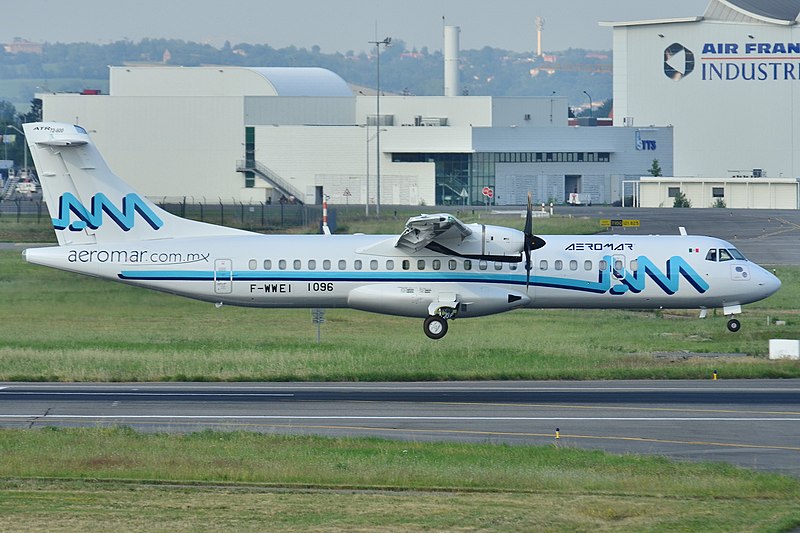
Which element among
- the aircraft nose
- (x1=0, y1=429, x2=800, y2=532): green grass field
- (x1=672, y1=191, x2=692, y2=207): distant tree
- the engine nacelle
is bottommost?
(x1=0, y1=429, x2=800, y2=532): green grass field

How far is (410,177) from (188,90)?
2790 cm

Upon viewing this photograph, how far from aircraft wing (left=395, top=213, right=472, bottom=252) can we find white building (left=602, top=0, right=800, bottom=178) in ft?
310

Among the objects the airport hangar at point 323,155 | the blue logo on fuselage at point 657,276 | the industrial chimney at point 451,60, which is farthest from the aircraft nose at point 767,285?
the industrial chimney at point 451,60

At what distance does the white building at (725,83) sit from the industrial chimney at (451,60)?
2261 centimetres

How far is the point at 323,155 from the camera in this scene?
399 feet

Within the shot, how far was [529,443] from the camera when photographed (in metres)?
25.8

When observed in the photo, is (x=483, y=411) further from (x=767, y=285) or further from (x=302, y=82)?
(x=302, y=82)

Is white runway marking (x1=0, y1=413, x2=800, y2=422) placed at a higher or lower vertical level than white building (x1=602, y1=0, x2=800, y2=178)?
lower

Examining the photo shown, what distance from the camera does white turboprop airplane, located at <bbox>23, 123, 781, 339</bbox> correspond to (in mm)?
41000

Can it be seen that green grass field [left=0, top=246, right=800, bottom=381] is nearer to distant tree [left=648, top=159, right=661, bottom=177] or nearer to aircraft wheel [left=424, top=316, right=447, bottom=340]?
aircraft wheel [left=424, top=316, right=447, bottom=340]

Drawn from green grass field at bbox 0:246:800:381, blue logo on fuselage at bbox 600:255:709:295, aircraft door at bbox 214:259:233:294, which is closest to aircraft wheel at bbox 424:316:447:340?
green grass field at bbox 0:246:800:381

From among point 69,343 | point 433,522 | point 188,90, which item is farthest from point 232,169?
point 433,522

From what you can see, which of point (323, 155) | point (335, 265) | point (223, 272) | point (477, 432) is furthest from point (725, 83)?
point (477, 432)

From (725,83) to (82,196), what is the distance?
101 meters
